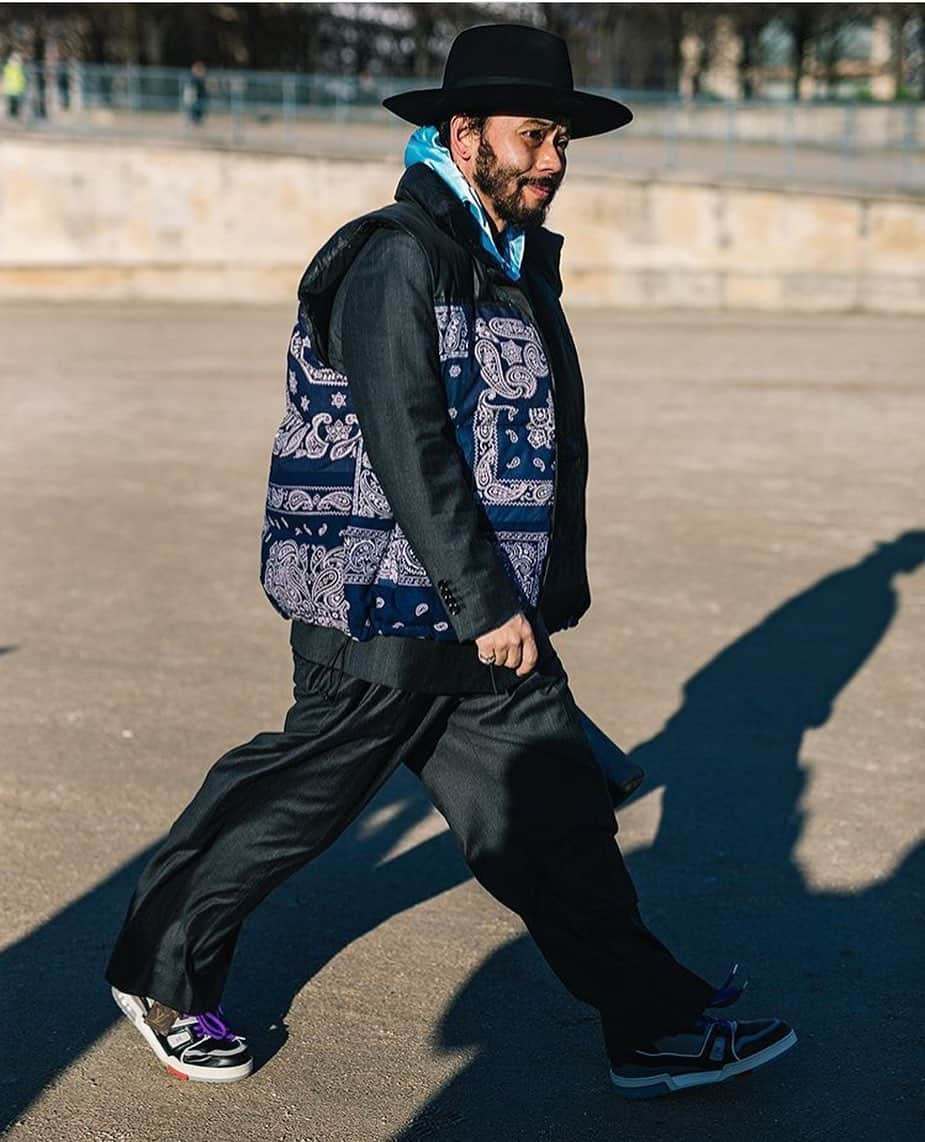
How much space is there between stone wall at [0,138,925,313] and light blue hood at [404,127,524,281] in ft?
71.9

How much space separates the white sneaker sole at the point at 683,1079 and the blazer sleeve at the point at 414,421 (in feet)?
3.12

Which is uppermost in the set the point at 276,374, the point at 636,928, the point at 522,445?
the point at 522,445

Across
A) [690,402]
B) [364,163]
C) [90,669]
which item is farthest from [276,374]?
[364,163]

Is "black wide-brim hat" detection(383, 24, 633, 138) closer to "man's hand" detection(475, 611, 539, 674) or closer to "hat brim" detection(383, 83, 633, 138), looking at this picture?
"hat brim" detection(383, 83, 633, 138)

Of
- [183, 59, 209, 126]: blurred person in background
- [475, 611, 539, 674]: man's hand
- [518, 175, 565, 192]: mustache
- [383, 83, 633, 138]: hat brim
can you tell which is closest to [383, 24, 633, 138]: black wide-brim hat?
[383, 83, 633, 138]: hat brim

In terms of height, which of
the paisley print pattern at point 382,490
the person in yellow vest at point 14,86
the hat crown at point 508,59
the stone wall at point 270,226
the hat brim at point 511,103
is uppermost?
the hat crown at point 508,59

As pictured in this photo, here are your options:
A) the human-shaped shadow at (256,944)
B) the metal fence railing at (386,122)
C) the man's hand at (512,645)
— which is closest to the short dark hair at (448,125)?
the man's hand at (512,645)

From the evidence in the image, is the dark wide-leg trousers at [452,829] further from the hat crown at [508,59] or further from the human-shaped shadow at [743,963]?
the hat crown at [508,59]

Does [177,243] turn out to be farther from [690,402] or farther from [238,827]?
[238,827]

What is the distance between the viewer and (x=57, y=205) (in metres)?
27.1

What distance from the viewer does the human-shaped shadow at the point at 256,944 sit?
3.54m

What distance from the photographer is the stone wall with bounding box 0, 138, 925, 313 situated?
25125mm

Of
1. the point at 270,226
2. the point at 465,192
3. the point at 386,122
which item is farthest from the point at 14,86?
the point at 465,192

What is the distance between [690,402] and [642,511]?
15.9 ft
